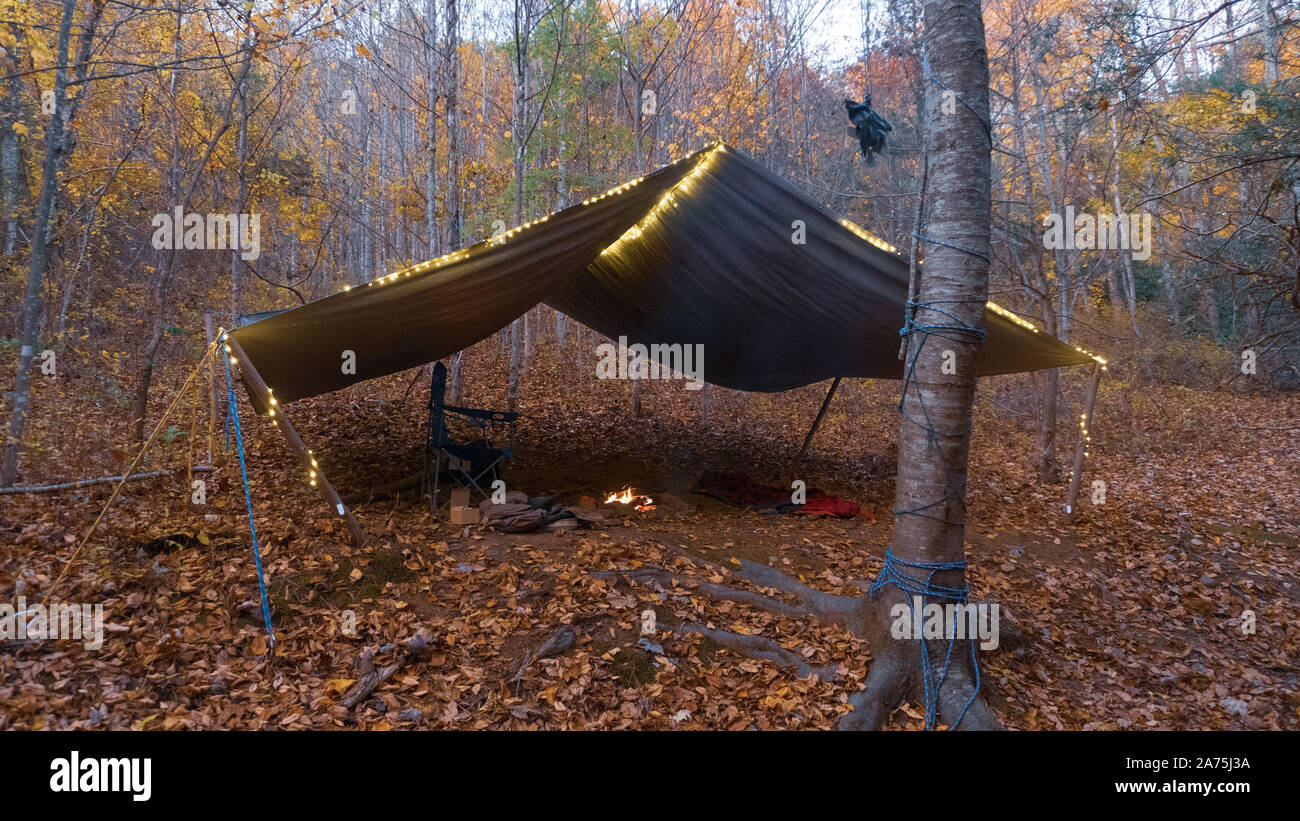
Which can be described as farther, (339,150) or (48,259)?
(339,150)

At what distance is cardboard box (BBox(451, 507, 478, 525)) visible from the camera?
4.55 metres

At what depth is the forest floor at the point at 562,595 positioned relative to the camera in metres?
2.50

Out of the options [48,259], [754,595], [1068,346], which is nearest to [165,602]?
[754,595]

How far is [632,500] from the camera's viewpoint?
5625 mm

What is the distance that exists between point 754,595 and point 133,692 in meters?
2.88

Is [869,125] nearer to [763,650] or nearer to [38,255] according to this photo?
[763,650]

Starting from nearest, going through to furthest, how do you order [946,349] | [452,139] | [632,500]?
[946,349], [632,500], [452,139]

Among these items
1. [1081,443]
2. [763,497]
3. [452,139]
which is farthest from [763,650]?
[452,139]

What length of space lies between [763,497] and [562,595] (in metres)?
3.16

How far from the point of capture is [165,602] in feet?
9.71
